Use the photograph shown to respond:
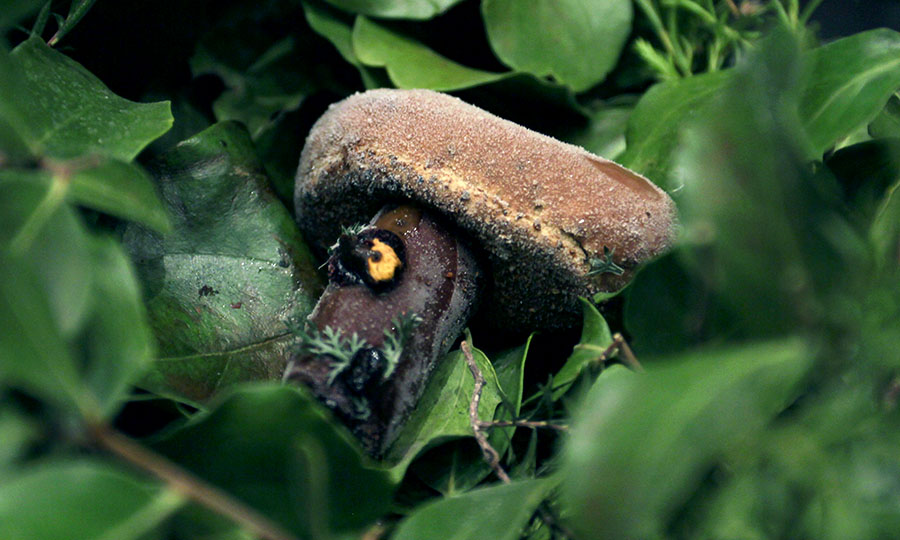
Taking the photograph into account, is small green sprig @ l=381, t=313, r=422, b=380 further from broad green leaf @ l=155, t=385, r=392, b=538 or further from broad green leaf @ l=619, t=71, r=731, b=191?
broad green leaf @ l=619, t=71, r=731, b=191

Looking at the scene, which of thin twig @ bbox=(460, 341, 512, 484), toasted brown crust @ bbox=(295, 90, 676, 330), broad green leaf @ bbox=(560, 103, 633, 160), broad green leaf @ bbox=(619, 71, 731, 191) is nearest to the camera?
thin twig @ bbox=(460, 341, 512, 484)

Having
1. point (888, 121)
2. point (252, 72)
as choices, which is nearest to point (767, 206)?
point (888, 121)

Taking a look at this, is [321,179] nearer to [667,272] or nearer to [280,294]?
[280,294]

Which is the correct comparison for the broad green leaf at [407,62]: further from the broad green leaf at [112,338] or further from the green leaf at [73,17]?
the broad green leaf at [112,338]

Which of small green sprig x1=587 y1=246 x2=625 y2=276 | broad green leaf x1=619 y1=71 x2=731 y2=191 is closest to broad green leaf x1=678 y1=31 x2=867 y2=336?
small green sprig x1=587 y1=246 x2=625 y2=276

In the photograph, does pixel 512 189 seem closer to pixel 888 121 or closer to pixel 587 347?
pixel 587 347
